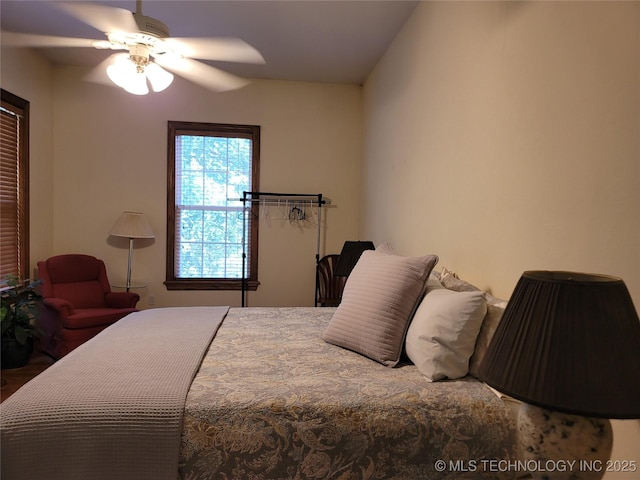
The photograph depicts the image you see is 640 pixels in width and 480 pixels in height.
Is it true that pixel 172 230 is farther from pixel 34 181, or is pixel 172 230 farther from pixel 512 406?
pixel 512 406

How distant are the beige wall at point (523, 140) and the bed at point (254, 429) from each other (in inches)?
18.2

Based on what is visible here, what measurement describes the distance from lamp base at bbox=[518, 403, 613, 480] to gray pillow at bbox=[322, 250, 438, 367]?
87 centimetres

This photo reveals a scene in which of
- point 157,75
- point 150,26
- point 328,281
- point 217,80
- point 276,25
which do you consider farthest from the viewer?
point 328,281

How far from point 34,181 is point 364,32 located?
3.29 metres

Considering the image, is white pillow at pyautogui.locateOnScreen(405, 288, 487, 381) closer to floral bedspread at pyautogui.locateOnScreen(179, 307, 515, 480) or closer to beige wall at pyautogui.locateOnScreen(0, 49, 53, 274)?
floral bedspread at pyautogui.locateOnScreen(179, 307, 515, 480)

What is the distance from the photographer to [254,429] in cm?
130

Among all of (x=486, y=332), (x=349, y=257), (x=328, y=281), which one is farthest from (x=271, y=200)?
(x=486, y=332)

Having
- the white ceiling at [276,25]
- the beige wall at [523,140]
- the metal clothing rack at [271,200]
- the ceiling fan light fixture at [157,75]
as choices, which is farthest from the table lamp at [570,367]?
the metal clothing rack at [271,200]

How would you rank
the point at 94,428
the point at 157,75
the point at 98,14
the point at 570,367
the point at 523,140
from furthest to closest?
the point at 98,14
the point at 157,75
the point at 523,140
the point at 94,428
the point at 570,367

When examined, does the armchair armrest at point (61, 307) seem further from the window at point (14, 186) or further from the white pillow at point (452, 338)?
the white pillow at point (452, 338)

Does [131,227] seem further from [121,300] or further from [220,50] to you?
[220,50]

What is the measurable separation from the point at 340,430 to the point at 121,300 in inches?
130

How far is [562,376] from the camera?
802 millimetres

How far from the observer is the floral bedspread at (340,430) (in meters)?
1.28
